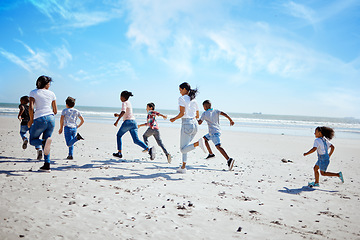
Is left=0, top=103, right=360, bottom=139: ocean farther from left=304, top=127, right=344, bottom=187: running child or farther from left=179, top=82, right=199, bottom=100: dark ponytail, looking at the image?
left=179, top=82, right=199, bottom=100: dark ponytail

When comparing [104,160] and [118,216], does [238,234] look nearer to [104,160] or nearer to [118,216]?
[118,216]

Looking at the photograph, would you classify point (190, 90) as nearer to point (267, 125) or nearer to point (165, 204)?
point (165, 204)

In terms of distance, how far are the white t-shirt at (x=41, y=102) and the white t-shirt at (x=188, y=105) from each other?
3.14m

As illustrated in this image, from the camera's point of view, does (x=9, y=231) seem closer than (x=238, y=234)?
Yes

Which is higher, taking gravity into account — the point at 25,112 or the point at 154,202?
the point at 25,112

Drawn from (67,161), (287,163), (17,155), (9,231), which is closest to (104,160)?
(67,161)

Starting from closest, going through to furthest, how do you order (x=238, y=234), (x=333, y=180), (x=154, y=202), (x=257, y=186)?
(x=238, y=234) < (x=154, y=202) < (x=257, y=186) < (x=333, y=180)

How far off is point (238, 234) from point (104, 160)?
5202 millimetres

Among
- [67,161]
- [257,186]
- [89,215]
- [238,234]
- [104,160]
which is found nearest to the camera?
[238,234]

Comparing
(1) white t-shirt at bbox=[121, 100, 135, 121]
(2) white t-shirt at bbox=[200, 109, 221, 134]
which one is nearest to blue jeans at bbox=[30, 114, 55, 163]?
(1) white t-shirt at bbox=[121, 100, 135, 121]

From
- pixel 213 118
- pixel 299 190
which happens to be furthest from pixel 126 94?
pixel 299 190

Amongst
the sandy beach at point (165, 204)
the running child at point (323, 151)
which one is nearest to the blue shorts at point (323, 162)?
the running child at point (323, 151)

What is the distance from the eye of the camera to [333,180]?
5.67 meters

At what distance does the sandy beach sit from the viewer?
101 inches
